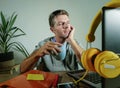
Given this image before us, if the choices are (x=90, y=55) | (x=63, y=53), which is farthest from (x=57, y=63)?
(x=90, y=55)

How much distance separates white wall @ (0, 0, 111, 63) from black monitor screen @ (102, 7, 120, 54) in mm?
2214

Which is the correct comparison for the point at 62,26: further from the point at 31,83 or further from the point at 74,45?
the point at 31,83

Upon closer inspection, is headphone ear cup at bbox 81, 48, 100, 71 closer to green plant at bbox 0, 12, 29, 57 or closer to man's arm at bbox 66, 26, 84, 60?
man's arm at bbox 66, 26, 84, 60

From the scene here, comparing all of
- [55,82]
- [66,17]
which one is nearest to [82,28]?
[66,17]

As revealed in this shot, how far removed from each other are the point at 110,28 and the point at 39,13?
241cm

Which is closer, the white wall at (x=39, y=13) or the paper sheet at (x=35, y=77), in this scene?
the paper sheet at (x=35, y=77)

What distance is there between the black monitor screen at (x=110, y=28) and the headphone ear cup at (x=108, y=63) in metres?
0.03

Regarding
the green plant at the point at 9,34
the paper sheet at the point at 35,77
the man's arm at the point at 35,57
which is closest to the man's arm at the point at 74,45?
the man's arm at the point at 35,57

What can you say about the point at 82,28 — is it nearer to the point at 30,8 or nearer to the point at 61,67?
the point at 30,8

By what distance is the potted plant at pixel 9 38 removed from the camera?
2.63 meters

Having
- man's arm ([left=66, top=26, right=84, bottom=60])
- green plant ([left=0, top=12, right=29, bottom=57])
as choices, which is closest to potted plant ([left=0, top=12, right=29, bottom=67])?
green plant ([left=0, top=12, right=29, bottom=57])

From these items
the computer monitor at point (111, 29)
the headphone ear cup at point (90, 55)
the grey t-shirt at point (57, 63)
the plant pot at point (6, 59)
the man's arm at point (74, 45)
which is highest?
the computer monitor at point (111, 29)

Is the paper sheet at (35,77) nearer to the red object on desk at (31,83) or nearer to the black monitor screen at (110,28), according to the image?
the red object on desk at (31,83)

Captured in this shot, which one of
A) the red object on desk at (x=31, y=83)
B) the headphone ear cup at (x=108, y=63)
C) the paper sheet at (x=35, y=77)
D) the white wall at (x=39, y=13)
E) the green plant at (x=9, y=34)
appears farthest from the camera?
the white wall at (x=39, y=13)
